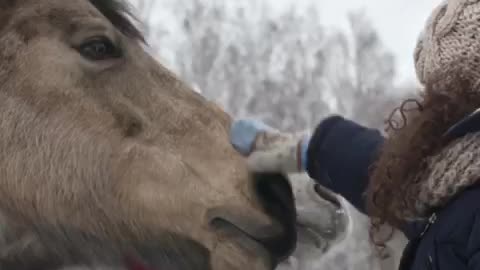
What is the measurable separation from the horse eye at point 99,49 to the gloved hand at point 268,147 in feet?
1.79

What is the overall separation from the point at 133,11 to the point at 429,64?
1.45 m

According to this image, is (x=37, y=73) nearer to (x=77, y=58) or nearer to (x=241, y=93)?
(x=77, y=58)

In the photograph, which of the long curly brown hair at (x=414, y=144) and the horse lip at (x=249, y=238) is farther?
the horse lip at (x=249, y=238)

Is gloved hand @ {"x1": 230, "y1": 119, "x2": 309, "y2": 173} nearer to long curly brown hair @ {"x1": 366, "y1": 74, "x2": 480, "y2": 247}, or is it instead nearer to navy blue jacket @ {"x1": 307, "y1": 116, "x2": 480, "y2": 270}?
navy blue jacket @ {"x1": 307, "y1": 116, "x2": 480, "y2": 270}

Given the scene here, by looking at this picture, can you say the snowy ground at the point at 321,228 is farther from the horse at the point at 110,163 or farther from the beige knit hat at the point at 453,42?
the beige knit hat at the point at 453,42

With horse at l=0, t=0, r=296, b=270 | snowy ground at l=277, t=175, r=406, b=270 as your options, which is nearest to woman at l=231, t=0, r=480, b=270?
snowy ground at l=277, t=175, r=406, b=270

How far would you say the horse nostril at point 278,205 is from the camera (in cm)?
220

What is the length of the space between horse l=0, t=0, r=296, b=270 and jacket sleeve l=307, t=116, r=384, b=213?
0.27 m

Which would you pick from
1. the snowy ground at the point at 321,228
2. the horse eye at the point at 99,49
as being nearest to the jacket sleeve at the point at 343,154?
the snowy ground at the point at 321,228

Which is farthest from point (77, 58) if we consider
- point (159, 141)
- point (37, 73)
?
point (159, 141)

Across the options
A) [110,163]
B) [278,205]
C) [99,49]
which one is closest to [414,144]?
[278,205]

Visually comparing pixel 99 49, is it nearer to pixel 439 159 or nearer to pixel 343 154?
pixel 343 154

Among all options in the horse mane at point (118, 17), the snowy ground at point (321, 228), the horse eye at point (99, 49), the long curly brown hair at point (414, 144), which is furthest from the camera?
the horse mane at point (118, 17)

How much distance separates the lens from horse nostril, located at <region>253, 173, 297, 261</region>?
7.22 feet
